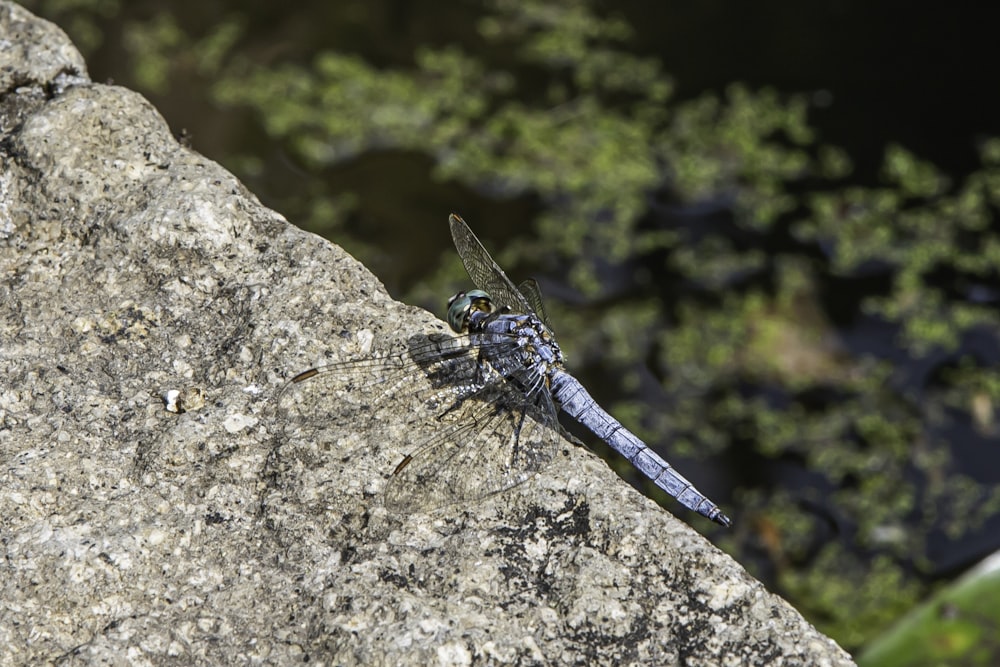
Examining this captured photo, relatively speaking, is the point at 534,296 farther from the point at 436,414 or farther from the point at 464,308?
the point at 436,414

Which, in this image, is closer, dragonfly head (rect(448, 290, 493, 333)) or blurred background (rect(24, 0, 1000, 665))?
dragonfly head (rect(448, 290, 493, 333))

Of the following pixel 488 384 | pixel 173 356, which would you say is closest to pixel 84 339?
pixel 173 356

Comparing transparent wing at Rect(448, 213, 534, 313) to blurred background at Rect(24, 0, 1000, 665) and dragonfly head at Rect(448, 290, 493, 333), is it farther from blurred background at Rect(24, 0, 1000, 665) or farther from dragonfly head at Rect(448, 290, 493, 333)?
blurred background at Rect(24, 0, 1000, 665)

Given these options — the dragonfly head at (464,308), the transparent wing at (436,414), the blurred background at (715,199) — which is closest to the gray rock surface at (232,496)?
the transparent wing at (436,414)

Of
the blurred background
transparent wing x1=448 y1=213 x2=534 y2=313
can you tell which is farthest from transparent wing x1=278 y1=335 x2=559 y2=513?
the blurred background

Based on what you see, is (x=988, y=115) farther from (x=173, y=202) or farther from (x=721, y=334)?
(x=173, y=202)

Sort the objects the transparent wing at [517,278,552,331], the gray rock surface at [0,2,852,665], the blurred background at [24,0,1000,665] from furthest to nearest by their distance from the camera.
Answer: the blurred background at [24,0,1000,665] → the transparent wing at [517,278,552,331] → the gray rock surface at [0,2,852,665]
